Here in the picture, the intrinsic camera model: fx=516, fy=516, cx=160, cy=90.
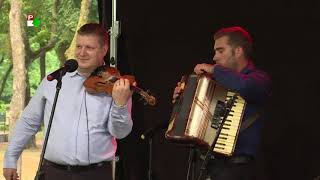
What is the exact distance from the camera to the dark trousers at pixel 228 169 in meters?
2.88

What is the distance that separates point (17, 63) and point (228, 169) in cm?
340

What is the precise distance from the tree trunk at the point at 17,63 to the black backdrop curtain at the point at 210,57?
6.05 feet

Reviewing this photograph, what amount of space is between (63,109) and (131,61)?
150 cm

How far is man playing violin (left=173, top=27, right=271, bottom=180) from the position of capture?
273 cm

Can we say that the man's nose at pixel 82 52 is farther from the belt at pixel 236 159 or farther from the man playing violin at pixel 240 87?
the belt at pixel 236 159

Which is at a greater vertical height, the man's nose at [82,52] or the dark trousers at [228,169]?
the man's nose at [82,52]

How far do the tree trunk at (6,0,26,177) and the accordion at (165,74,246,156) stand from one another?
312cm

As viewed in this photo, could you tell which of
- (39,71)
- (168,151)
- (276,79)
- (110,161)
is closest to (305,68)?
(276,79)

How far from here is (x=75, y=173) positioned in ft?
8.43

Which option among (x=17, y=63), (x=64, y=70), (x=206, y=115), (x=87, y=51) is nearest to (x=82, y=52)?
(x=87, y=51)

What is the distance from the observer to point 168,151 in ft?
13.6

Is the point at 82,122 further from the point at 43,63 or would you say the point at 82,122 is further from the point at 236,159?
the point at 43,63

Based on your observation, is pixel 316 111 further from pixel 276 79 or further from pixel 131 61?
pixel 131 61

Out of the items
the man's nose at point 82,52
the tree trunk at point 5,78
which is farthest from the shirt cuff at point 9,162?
the tree trunk at point 5,78
